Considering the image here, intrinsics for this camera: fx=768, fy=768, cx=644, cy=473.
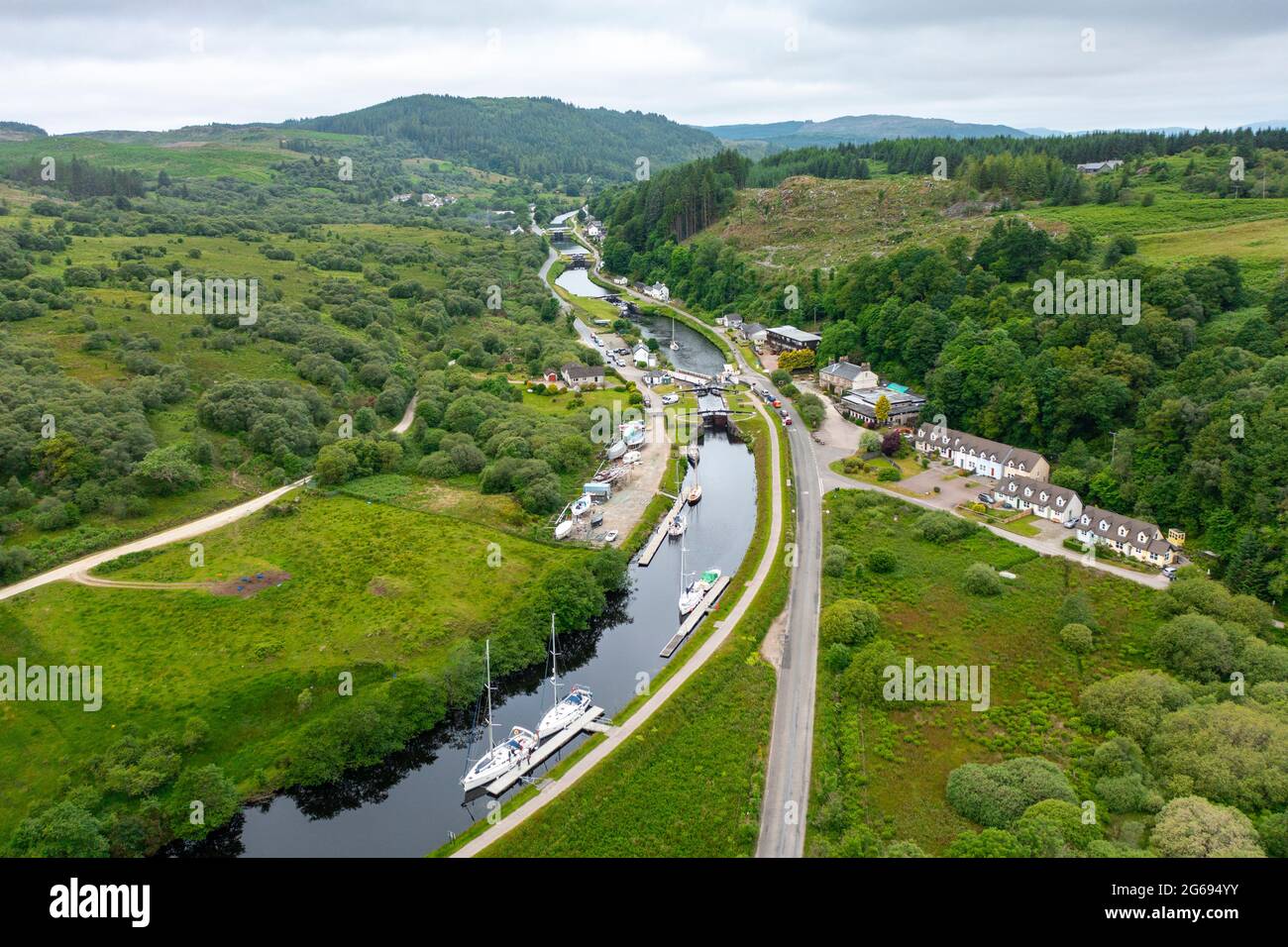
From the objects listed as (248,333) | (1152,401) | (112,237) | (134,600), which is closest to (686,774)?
(134,600)

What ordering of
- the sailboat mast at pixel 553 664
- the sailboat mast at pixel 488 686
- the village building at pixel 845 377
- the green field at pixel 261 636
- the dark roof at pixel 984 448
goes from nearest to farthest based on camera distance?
the green field at pixel 261 636 < the sailboat mast at pixel 488 686 < the sailboat mast at pixel 553 664 < the dark roof at pixel 984 448 < the village building at pixel 845 377

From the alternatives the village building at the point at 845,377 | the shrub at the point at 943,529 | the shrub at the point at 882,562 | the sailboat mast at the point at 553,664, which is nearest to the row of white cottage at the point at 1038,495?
the shrub at the point at 943,529

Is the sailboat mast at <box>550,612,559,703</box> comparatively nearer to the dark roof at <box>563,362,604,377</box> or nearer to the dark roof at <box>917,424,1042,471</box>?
the dark roof at <box>917,424,1042,471</box>

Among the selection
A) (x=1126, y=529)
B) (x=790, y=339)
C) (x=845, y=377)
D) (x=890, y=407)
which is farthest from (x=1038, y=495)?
(x=790, y=339)

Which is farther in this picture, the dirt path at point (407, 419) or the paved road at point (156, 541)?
the dirt path at point (407, 419)

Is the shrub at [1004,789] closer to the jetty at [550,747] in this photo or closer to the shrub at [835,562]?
the jetty at [550,747]

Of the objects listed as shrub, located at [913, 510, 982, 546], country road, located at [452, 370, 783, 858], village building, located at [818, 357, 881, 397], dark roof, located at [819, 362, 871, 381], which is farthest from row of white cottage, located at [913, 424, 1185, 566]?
country road, located at [452, 370, 783, 858]
